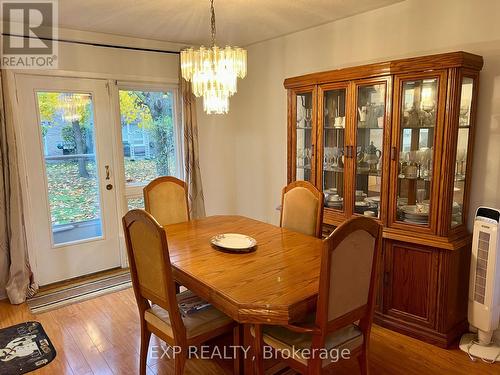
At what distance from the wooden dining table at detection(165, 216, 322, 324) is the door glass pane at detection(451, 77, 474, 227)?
104cm

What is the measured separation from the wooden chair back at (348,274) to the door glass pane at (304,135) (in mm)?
1579

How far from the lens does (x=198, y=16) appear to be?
3.11 m

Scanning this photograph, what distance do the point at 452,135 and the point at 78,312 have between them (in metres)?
3.15

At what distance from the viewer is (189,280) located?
191cm

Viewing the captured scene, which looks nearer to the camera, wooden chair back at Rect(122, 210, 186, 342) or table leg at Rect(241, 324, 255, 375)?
wooden chair back at Rect(122, 210, 186, 342)

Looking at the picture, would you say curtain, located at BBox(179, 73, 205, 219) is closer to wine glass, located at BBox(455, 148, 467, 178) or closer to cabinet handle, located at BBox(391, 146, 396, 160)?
cabinet handle, located at BBox(391, 146, 396, 160)

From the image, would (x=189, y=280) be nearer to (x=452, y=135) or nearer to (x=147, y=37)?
(x=452, y=135)

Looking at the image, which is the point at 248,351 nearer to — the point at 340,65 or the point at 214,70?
the point at 214,70

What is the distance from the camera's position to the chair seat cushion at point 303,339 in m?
1.75

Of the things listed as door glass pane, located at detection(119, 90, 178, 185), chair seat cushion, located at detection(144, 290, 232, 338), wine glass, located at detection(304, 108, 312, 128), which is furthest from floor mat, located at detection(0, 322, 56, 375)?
wine glass, located at detection(304, 108, 312, 128)

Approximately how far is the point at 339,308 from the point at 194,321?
31.3 inches

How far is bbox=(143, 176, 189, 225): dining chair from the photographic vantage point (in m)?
3.02

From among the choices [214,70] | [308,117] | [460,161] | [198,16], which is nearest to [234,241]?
[214,70]

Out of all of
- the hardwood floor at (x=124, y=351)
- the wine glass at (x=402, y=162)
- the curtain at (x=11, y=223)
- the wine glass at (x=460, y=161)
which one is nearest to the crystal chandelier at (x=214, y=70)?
the wine glass at (x=402, y=162)
